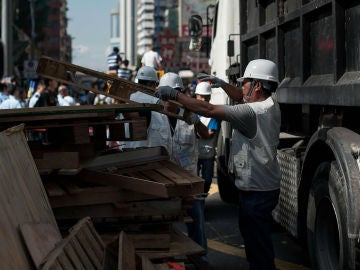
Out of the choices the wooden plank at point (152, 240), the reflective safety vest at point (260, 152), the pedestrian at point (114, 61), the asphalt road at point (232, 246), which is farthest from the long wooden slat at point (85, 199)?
the pedestrian at point (114, 61)

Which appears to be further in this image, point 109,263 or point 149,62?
point 149,62

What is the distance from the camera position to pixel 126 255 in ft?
11.7

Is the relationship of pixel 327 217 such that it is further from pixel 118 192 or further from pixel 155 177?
pixel 118 192

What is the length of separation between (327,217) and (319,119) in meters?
1.04

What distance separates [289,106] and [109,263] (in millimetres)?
3799

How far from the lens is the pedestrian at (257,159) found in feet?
15.8

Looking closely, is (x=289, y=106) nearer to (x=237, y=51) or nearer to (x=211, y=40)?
(x=237, y=51)

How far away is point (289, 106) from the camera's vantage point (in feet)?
22.8

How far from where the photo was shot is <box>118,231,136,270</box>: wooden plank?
3.43 meters

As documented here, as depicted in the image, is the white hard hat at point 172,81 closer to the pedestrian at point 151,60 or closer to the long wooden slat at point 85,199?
the long wooden slat at point 85,199

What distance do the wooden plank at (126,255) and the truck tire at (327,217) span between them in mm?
1529

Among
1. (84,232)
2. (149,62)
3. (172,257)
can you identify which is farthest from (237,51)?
(149,62)

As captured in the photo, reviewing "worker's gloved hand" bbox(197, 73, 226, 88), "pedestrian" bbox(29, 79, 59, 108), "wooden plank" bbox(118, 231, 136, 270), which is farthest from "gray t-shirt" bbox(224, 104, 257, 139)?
"pedestrian" bbox(29, 79, 59, 108)

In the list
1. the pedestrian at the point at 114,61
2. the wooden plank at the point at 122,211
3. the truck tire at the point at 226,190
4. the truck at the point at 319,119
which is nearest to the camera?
the wooden plank at the point at 122,211
